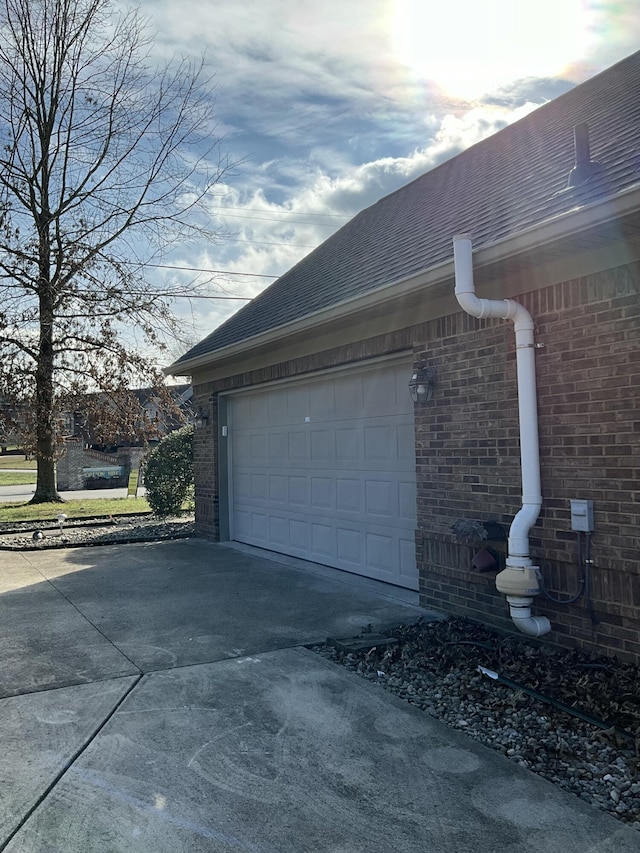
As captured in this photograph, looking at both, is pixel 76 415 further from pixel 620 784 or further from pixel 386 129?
pixel 620 784

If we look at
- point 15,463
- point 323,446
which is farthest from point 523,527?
point 15,463

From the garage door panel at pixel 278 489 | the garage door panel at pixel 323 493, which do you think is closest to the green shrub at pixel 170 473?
the garage door panel at pixel 278 489

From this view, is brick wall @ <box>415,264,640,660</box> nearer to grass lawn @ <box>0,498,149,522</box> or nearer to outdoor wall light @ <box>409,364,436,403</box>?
outdoor wall light @ <box>409,364,436,403</box>

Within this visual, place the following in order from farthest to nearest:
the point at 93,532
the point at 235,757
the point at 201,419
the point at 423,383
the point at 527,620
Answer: the point at 93,532, the point at 201,419, the point at 423,383, the point at 527,620, the point at 235,757

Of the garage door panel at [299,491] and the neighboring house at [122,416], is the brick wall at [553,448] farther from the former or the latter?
the neighboring house at [122,416]

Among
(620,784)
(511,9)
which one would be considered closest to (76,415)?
(511,9)

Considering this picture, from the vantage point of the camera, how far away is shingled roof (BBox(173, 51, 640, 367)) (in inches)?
208

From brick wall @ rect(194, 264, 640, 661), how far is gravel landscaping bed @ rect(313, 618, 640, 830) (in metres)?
0.35

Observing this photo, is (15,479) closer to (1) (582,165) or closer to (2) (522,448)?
(2) (522,448)

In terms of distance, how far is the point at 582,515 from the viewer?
4.69 metres

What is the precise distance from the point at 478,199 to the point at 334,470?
3.49m

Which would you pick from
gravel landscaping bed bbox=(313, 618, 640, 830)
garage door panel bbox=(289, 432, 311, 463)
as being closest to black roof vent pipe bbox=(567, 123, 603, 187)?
gravel landscaping bed bbox=(313, 618, 640, 830)

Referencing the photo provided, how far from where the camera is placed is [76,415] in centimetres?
1772

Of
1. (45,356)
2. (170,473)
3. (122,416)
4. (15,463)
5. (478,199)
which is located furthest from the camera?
(15,463)
